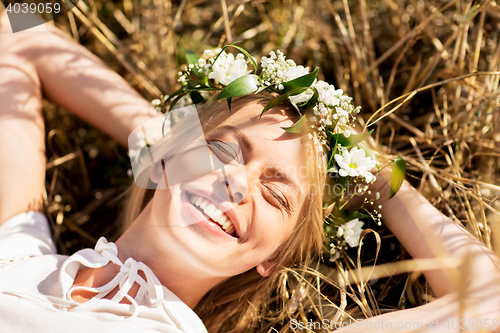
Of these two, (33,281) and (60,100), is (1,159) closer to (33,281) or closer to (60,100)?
(60,100)

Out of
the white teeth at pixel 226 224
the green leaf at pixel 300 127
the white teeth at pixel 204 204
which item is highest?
the green leaf at pixel 300 127

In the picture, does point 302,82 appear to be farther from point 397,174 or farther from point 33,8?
point 33,8

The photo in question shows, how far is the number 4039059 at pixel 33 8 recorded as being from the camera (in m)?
2.08

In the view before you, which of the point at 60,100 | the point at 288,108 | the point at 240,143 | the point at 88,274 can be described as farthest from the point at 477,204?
the point at 60,100

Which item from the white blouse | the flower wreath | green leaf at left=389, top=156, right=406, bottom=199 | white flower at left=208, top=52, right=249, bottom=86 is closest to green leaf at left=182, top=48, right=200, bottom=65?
the flower wreath

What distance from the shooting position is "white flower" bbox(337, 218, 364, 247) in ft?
5.32

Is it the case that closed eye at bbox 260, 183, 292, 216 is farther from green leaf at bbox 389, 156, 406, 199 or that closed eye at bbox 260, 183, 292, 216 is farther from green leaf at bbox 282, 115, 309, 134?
green leaf at bbox 389, 156, 406, 199

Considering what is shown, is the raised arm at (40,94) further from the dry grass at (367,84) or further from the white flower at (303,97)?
the white flower at (303,97)

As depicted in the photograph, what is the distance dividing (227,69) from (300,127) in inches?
18.3

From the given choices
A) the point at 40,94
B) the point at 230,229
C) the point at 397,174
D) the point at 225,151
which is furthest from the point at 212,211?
the point at 40,94

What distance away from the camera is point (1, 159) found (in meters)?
1.75

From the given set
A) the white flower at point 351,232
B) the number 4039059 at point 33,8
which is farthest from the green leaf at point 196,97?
the number 4039059 at point 33,8

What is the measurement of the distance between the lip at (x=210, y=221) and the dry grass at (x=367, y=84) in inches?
25.2

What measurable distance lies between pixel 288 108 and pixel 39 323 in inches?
49.9
